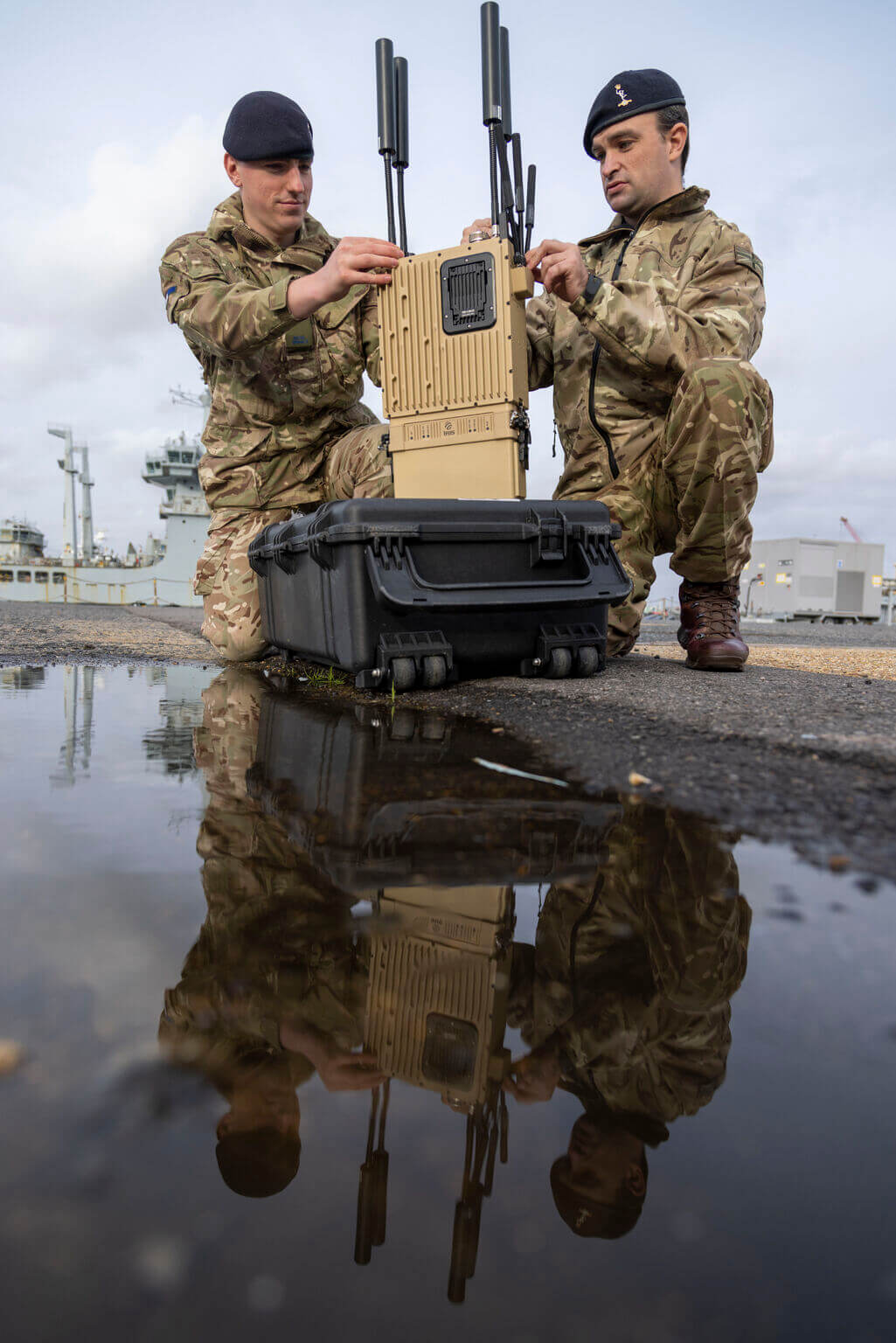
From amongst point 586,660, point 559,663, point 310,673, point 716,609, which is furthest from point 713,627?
point 310,673

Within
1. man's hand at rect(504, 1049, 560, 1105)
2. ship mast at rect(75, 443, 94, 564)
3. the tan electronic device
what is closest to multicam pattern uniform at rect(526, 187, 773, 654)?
the tan electronic device

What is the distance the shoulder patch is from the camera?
2664 mm

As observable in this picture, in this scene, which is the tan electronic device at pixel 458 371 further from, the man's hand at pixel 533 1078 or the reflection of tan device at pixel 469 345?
the man's hand at pixel 533 1078

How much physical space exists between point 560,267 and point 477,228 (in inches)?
18.1

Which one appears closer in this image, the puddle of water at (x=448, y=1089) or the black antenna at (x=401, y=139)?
the puddle of water at (x=448, y=1089)

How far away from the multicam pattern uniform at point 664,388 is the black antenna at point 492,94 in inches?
16.0

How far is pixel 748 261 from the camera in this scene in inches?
105

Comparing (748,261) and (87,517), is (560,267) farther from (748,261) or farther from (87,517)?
(87,517)

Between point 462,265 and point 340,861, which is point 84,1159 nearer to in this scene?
point 340,861

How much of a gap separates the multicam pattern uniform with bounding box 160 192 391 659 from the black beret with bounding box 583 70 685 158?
103 centimetres

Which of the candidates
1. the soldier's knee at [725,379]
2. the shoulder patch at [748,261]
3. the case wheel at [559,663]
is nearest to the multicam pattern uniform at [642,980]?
the case wheel at [559,663]

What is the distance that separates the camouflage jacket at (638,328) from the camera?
8.09 feet

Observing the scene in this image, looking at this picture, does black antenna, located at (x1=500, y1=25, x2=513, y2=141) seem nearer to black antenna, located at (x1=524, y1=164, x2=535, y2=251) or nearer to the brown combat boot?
black antenna, located at (x1=524, y1=164, x2=535, y2=251)

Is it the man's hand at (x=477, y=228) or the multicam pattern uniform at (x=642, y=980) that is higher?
the man's hand at (x=477, y=228)
